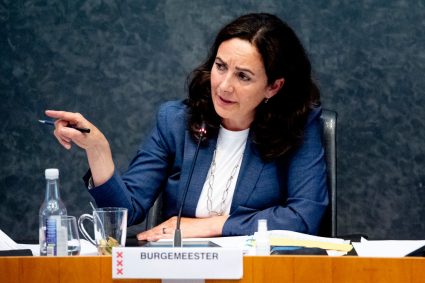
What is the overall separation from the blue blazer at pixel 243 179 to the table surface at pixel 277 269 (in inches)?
32.6

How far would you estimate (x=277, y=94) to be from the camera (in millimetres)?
2758

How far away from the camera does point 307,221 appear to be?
2508mm

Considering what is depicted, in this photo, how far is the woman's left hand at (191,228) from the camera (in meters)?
2.36

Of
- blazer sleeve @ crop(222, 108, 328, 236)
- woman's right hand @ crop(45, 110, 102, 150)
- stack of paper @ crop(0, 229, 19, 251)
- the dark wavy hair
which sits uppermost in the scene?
the dark wavy hair

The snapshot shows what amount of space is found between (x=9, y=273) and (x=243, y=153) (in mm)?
1185

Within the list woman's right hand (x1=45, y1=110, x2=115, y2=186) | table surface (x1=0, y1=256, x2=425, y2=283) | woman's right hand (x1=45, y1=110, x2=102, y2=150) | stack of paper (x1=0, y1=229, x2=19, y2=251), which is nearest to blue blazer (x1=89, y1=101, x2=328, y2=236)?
woman's right hand (x1=45, y1=110, x2=115, y2=186)

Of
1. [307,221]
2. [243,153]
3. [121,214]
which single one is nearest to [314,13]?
[243,153]

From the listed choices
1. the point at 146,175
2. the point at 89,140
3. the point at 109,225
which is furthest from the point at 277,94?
the point at 109,225

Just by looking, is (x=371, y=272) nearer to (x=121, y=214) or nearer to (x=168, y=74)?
(x=121, y=214)

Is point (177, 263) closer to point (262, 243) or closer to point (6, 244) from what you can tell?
point (262, 243)

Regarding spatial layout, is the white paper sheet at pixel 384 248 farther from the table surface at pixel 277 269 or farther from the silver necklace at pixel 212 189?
the silver necklace at pixel 212 189

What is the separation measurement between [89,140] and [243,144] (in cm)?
63

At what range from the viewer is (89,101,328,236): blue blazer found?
Answer: 8.32 ft

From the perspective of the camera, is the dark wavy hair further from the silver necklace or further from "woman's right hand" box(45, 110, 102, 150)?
"woman's right hand" box(45, 110, 102, 150)
